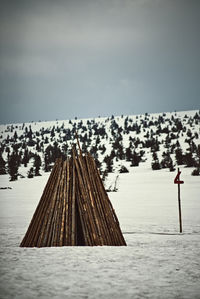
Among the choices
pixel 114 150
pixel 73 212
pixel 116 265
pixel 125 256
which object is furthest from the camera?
pixel 114 150

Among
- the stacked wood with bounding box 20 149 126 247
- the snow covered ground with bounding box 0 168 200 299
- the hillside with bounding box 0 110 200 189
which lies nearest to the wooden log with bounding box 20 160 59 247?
the stacked wood with bounding box 20 149 126 247

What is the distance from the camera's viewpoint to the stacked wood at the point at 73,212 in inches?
229

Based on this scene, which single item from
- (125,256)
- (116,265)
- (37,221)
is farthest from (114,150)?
(116,265)

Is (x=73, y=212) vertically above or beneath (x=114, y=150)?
beneath

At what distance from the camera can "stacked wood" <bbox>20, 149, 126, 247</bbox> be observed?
229 inches

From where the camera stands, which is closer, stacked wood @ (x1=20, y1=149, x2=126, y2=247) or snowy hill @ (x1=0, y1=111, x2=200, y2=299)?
snowy hill @ (x1=0, y1=111, x2=200, y2=299)

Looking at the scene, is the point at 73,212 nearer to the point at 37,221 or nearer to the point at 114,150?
the point at 37,221

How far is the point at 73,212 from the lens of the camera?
19.2ft

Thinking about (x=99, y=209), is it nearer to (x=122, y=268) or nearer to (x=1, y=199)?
(x=122, y=268)

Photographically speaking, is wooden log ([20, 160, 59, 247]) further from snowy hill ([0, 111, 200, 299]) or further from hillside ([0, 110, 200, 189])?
hillside ([0, 110, 200, 189])

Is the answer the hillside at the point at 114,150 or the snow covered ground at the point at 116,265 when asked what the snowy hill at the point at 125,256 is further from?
the hillside at the point at 114,150

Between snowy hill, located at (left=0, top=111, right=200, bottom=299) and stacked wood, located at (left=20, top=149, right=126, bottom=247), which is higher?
stacked wood, located at (left=20, top=149, right=126, bottom=247)

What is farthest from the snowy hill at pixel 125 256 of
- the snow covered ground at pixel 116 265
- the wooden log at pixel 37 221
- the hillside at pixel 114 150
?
the hillside at pixel 114 150

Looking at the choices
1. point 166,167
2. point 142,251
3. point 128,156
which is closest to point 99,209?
point 142,251
